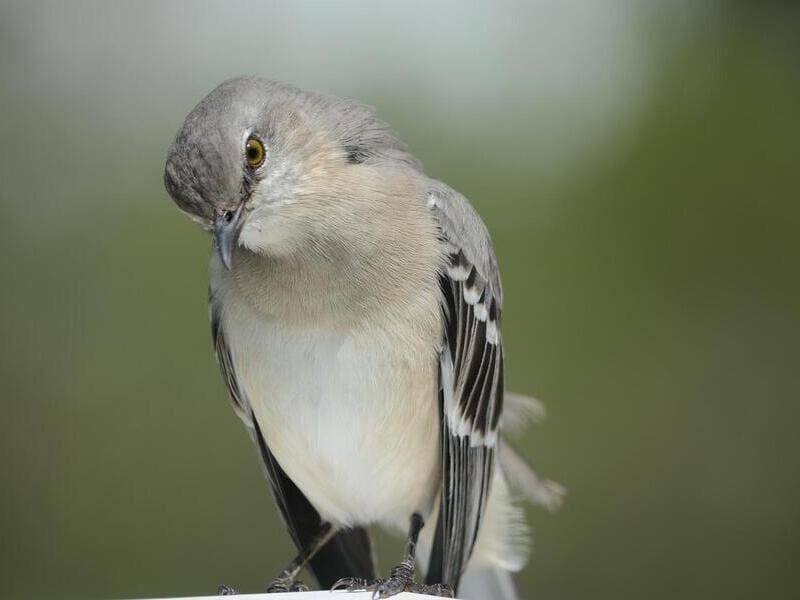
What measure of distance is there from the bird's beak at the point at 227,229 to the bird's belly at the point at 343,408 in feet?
0.69

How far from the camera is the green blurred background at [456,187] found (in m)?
2.14

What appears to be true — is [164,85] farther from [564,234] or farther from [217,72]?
[564,234]

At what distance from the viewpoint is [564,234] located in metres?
2.23

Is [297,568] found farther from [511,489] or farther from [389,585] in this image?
[511,489]

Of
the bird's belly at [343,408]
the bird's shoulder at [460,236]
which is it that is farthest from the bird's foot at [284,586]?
the bird's shoulder at [460,236]

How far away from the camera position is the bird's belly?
1.36m

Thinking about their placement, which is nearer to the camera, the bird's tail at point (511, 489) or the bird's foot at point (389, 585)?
the bird's foot at point (389, 585)

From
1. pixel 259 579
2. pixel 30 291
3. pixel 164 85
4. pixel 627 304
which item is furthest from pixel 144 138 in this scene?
pixel 627 304

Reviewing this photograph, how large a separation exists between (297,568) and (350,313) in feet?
1.50

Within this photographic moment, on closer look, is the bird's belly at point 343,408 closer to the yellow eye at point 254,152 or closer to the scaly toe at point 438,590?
the scaly toe at point 438,590

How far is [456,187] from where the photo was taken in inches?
84.3

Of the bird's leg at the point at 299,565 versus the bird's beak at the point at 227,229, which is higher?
the bird's beak at the point at 227,229

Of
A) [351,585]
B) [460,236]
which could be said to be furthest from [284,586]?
[460,236]

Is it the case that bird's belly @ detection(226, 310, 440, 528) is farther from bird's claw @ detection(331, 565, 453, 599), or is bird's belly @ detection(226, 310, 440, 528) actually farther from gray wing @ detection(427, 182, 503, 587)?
bird's claw @ detection(331, 565, 453, 599)
